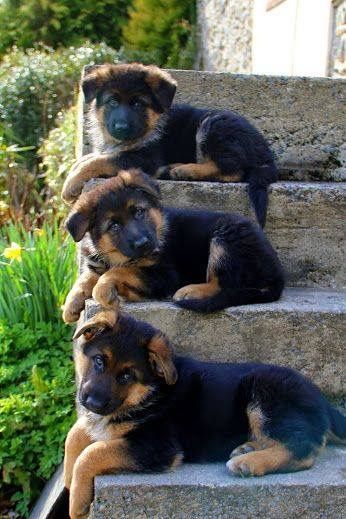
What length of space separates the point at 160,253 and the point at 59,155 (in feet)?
18.3

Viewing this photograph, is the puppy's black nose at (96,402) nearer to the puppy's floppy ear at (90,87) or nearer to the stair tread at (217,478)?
the stair tread at (217,478)

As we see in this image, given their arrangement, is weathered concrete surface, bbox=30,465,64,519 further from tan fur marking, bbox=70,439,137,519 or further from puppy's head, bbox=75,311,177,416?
puppy's head, bbox=75,311,177,416

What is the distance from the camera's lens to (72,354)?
16.9ft

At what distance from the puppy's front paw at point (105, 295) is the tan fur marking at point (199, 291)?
12.5 inches

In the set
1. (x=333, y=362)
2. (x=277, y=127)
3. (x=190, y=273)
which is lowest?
(x=333, y=362)

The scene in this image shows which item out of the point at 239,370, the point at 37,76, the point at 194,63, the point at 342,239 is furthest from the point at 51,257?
the point at 194,63

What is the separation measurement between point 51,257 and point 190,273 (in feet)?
5.52

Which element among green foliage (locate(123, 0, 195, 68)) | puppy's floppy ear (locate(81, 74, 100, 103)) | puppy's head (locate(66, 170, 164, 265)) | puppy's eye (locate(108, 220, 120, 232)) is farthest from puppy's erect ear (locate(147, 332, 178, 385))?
green foliage (locate(123, 0, 195, 68))

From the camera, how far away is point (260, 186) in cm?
456

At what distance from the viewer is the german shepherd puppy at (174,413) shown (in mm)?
3129

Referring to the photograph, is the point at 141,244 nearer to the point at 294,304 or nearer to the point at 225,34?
the point at 294,304

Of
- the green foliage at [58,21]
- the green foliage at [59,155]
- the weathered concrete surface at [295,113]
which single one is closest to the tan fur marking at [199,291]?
the weathered concrete surface at [295,113]

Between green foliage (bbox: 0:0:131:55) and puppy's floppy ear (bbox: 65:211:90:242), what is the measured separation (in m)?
13.5

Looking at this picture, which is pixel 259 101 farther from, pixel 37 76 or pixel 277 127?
pixel 37 76
